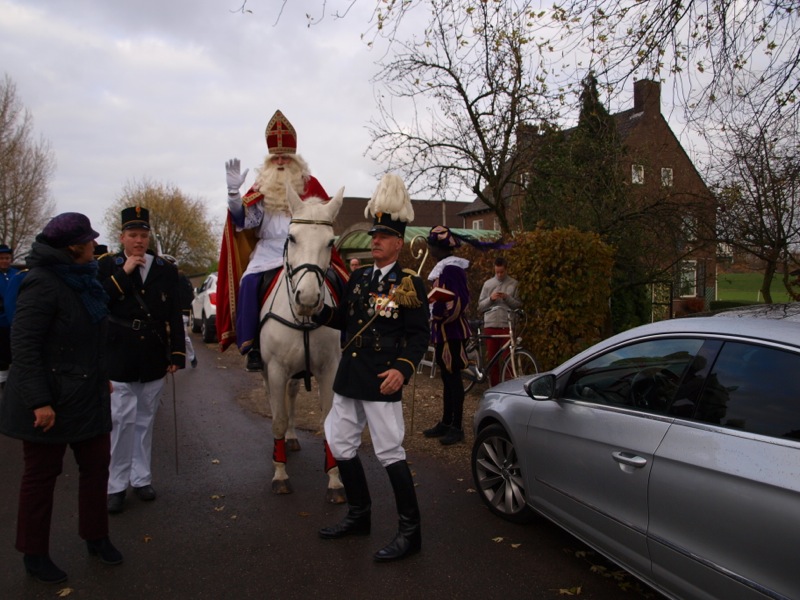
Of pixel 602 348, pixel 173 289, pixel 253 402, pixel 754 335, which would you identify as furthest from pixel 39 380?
pixel 253 402

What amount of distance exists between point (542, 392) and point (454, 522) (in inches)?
52.3

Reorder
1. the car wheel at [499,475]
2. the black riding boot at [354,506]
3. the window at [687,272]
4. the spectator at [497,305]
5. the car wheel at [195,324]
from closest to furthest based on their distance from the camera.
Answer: the black riding boot at [354,506], the car wheel at [499,475], the spectator at [497,305], the window at [687,272], the car wheel at [195,324]

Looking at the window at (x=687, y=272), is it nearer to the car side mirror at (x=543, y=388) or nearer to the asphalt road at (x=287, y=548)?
the asphalt road at (x=287, y=548)

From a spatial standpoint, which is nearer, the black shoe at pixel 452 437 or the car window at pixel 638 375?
the car window at pixel 638 375

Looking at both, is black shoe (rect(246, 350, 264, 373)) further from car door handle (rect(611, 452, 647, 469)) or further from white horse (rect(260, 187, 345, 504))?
car door handle (rect(611, 452, 647, 469))

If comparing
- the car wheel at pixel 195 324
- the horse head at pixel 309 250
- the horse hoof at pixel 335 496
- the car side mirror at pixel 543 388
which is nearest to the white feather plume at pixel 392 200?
the horse head at pixel 309 250

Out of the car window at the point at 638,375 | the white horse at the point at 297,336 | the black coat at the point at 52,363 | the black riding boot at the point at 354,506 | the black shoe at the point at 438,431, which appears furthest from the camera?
the black shoe at the point at 438,431

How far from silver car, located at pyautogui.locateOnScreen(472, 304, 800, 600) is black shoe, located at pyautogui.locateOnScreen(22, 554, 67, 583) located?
300cm

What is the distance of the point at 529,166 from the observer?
11.4 metres

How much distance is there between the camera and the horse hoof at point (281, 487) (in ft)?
16.2

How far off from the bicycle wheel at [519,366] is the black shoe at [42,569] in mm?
5988

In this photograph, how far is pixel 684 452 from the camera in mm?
2727

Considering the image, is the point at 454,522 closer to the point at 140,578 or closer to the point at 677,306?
the point at 140,578

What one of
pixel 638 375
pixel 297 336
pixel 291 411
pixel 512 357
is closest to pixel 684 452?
pixel 638 375
